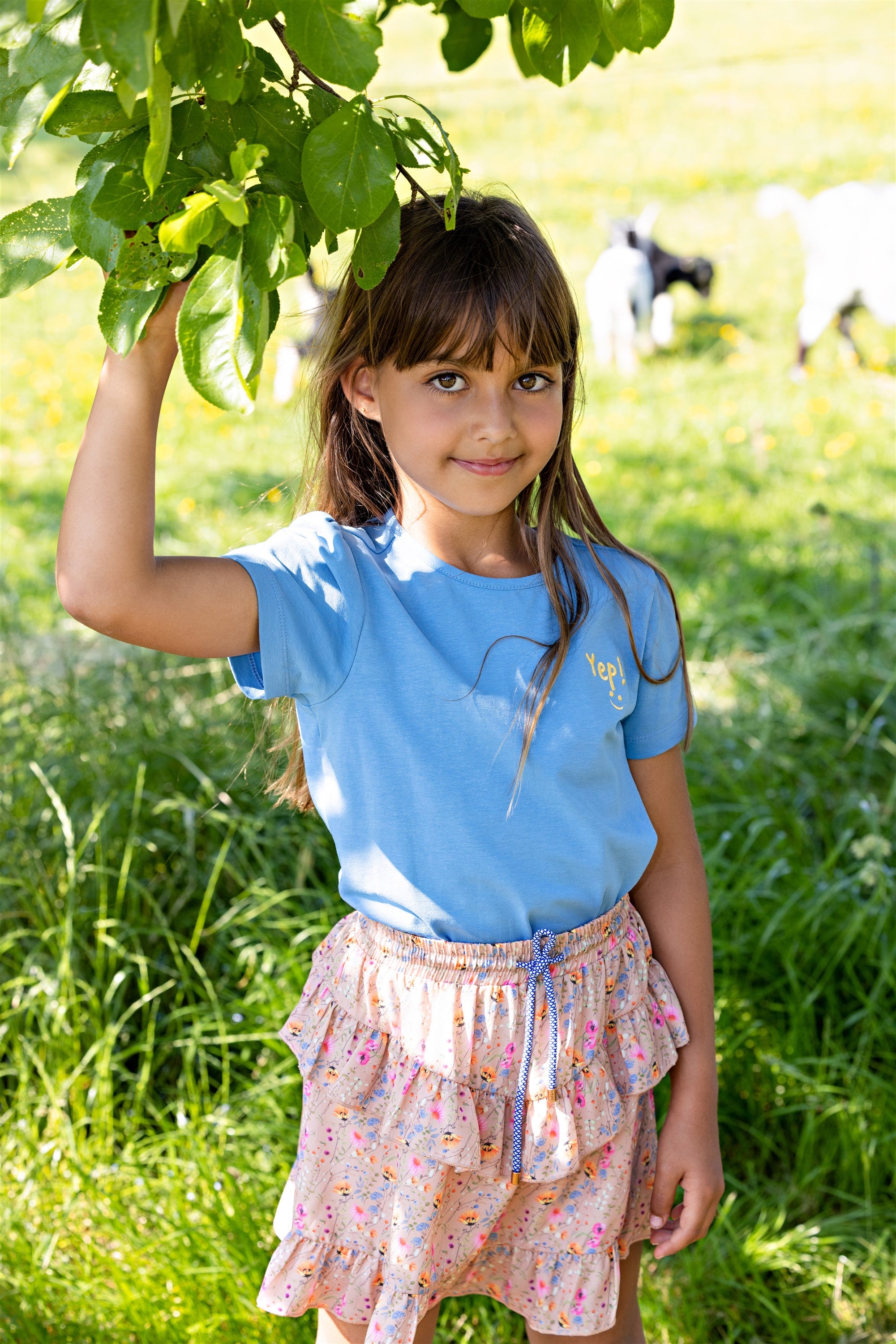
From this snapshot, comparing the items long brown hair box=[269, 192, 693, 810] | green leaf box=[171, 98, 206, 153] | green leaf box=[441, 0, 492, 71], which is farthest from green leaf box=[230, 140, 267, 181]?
green leaf box=[441, 0, 492, 71]

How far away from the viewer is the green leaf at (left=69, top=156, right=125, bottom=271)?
93 cm

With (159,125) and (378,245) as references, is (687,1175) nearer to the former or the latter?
(378,245)

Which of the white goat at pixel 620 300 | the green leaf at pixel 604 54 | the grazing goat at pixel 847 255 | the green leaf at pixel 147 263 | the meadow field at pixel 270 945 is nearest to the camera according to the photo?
the green leaf at pixel 147 263

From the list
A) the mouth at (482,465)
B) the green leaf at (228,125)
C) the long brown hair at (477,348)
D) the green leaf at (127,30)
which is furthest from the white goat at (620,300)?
the green leaf at (127,30)

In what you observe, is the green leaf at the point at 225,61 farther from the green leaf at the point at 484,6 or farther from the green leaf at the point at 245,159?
the green leaf at the point at 484,6

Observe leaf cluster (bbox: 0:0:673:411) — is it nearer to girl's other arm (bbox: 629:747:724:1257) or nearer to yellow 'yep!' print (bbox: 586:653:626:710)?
yellow 'yep!' print (bbox: 586:653:626:710)

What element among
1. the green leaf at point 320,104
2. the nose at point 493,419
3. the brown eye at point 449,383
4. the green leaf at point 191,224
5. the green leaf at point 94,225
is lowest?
the nose at point 493,419

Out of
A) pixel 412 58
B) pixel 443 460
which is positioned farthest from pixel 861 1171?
pixel 412 58

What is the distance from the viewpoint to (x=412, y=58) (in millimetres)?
12727

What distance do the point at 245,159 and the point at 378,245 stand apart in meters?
0.17

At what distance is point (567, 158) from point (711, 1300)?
375 inches

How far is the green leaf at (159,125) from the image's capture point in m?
0.81

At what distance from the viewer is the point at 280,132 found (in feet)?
3.18

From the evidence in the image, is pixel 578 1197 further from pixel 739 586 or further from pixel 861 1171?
pixel 739 586
